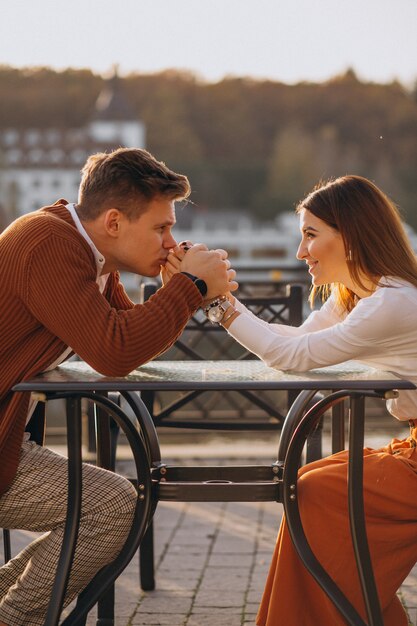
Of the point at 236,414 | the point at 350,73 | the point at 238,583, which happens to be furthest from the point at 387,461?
the point at 350,73

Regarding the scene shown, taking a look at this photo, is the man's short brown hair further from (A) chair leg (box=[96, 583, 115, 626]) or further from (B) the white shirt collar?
(A) chair leg (box=[96, 583, 115, 626])

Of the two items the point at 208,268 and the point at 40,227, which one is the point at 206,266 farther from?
the point at 40,227

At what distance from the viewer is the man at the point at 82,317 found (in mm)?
2184

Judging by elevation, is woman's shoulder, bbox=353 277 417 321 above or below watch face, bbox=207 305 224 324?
above

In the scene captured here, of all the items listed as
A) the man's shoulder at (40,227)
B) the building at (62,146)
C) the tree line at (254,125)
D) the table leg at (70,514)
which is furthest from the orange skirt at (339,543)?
the building at (62,146)

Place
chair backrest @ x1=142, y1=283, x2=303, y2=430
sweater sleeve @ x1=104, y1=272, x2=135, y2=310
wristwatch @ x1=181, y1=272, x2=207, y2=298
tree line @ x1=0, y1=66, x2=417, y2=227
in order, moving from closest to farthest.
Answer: wristwatch @ x1=181, y1=272, x2=207, y2=298
sweater sleeve @ x1=104, y1=272, x2=135, y2=310
chair backrest @ x1=142, y1=283, x2=303, y2=430
tree line @ x1=0, y1=66, x2=417, y2=227

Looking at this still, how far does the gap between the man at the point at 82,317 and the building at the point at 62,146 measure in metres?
92.2

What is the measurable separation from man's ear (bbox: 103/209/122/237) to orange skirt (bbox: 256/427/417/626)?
0.76m

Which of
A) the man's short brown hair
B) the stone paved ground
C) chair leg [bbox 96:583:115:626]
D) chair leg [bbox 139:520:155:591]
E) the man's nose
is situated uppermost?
the man's short brown hair

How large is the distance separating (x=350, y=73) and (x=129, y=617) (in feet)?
316

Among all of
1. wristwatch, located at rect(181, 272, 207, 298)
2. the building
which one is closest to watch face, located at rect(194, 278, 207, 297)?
wristwatch, located at rect(181, 272, 207, 298)

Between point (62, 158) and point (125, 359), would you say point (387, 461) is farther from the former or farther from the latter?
point (62, 158)

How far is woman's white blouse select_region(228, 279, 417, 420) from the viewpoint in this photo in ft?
7.82

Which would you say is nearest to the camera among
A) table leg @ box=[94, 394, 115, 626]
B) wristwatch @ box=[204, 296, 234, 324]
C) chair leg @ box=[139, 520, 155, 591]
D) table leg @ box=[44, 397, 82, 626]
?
table leg @ box=[44, 397, 82, 626]
